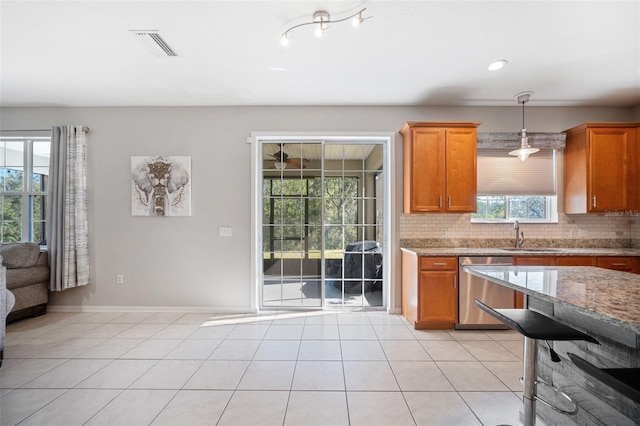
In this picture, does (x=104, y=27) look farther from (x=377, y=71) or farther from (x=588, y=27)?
(x=588, y=27)

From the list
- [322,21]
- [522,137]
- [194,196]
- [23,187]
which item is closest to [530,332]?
[322,21]

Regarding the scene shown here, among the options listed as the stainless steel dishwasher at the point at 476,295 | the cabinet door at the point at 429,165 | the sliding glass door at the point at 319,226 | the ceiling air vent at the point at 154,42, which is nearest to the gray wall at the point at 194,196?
the sliding glass door at the point at 319,226

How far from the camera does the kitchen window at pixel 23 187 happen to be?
158 inches

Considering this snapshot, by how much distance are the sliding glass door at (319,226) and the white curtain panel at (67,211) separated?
7.60 feet

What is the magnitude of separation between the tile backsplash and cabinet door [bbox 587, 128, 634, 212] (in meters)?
0.40

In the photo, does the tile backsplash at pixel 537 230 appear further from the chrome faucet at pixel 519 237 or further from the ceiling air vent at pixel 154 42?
the ceiling air vent at pixel 154 42

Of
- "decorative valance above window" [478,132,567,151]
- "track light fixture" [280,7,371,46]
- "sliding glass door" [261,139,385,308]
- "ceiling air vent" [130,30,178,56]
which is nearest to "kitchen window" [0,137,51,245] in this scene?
"ceiling air vent" [130,30,178,56]

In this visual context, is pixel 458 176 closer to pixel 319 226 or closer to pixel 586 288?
pixel 319 226

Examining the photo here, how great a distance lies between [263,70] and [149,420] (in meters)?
3.01

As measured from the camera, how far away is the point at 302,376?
2348 mm

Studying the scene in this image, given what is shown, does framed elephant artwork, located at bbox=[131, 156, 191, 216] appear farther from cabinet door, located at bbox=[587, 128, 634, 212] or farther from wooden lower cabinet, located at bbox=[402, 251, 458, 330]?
cabinet door, located at bbox=[587, 128, 634, 212]

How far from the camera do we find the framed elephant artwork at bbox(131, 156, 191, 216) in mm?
3916

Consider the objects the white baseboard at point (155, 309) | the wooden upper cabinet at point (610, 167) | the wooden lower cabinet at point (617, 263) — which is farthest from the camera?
the white baseboard at point (155, 309)

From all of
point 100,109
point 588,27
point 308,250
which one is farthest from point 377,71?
point 100,109
